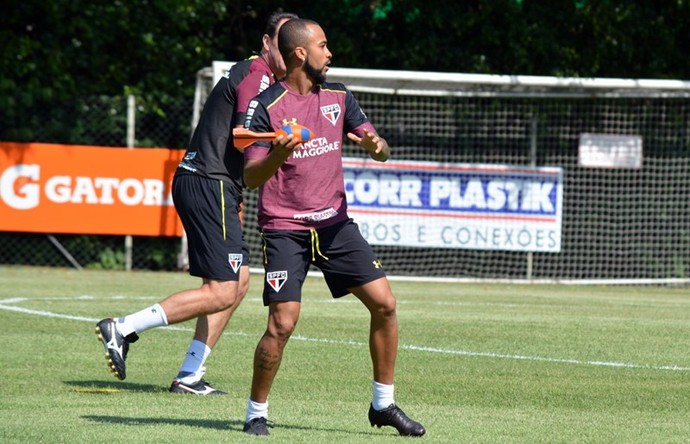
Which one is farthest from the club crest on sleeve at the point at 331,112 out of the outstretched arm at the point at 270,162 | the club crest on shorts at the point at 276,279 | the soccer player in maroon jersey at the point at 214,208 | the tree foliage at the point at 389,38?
the tree foliage at the point at 389,38

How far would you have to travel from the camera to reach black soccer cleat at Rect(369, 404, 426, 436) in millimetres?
6398

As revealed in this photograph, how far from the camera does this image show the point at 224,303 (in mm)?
7738

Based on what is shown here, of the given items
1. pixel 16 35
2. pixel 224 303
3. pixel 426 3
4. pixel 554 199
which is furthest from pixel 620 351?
pixel 16 35

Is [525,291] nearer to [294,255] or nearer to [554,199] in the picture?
[554,199]

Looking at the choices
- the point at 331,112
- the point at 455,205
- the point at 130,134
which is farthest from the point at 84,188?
the point at 331,112

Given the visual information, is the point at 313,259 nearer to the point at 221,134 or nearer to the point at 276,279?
the point at 276,279

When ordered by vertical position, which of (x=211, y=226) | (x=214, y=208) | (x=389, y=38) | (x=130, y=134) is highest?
(x=389, y=38)

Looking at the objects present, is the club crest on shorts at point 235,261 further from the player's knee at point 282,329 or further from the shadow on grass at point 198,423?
the player's knee at point 282,329

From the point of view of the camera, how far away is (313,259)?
6.58m

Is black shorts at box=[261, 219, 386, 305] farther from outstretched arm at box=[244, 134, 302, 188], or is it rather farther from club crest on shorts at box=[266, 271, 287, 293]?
outstretched arm at box=[244, 134, 302, 188]

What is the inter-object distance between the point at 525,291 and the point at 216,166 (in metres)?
10.2

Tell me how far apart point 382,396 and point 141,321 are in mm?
1687

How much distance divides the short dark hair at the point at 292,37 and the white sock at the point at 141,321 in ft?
6.14

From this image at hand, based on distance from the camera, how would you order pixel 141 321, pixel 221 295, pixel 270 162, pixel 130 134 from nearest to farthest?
1. pixel 270 162
2. pixel 141 321
3. pixel 221 295
4. pixel 130 134
